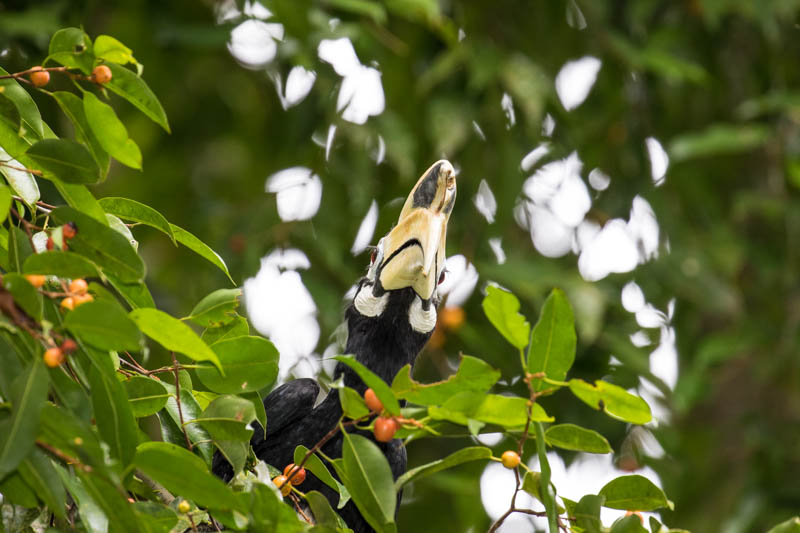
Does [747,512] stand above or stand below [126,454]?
below

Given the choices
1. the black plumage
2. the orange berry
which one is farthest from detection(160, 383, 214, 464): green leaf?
the orange berry

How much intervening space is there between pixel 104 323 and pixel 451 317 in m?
1.84

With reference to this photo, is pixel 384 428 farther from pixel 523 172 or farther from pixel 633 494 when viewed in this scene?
pixel 523 172

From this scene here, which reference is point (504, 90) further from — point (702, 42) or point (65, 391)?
point (65, 391)

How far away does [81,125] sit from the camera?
94 cm

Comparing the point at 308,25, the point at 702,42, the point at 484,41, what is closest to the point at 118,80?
the point at 308,25

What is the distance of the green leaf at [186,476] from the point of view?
2.65ft

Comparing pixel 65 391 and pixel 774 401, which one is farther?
pixel 774 401

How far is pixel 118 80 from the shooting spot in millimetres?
944

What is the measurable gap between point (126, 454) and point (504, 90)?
7.05ft

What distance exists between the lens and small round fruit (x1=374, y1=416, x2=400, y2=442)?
91 centimetres

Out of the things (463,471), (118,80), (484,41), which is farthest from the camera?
(463,471)

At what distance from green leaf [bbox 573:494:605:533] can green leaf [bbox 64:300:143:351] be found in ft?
1.53

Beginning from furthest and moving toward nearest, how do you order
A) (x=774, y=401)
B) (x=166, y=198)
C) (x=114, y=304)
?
(x=774, y=401), (x=166, y=198), (x=114, y=304)
